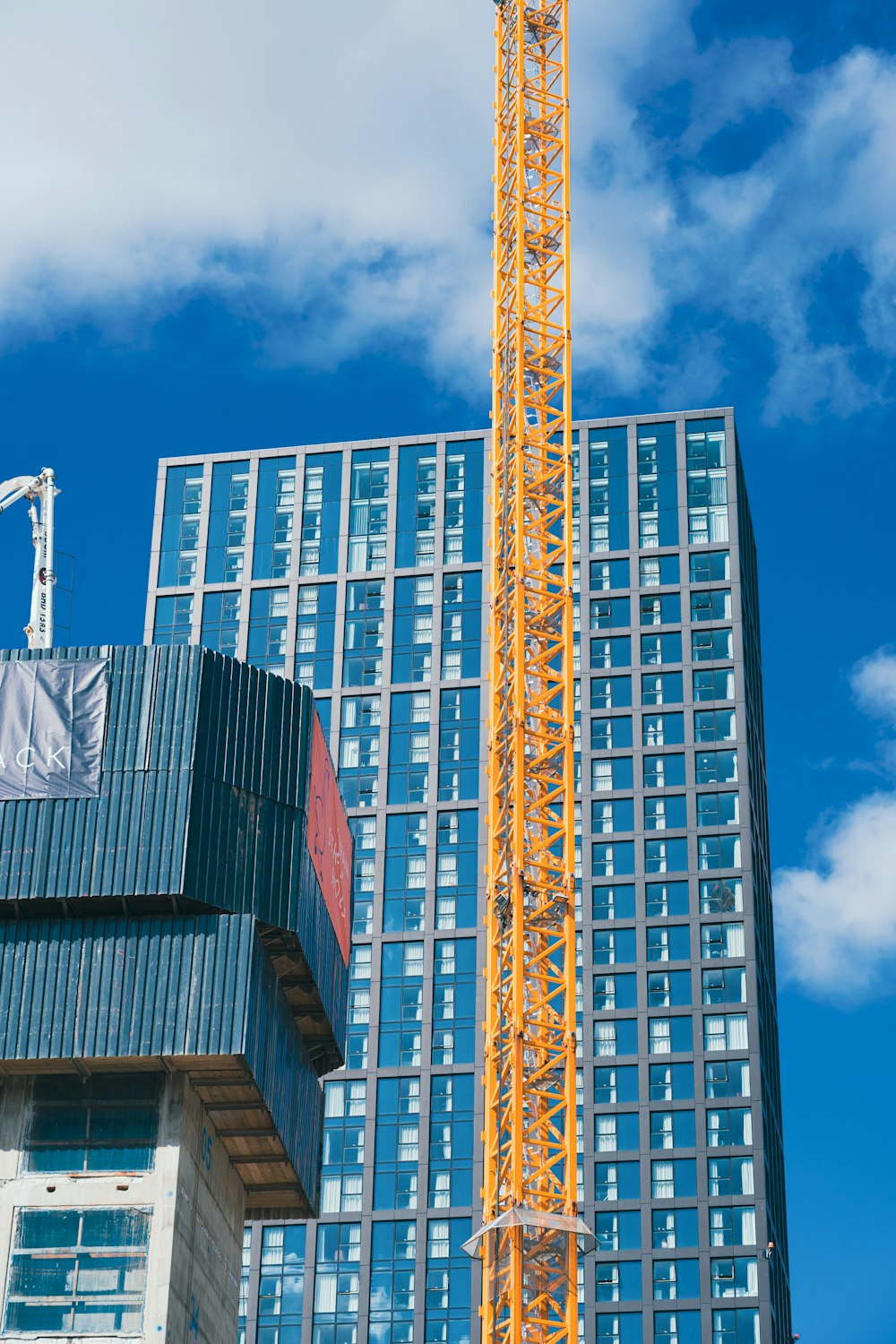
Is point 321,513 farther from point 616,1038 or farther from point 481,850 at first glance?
point 616,1038

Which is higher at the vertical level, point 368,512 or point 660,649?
point 368,512

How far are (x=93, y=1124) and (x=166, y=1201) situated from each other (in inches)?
179

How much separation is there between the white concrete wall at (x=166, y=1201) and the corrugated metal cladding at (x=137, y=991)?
8.04ft

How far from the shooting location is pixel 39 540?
125 meters

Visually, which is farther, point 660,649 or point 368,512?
point 368,512

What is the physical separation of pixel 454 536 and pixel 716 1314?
59705 millimetres

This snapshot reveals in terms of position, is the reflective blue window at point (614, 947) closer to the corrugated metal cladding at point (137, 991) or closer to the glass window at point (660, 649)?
the glass window at point (660, 649)

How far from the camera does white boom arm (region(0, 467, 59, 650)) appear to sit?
120812mm

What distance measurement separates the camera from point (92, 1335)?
3487 inches

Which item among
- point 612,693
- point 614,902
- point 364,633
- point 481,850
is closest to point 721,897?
point 614,902

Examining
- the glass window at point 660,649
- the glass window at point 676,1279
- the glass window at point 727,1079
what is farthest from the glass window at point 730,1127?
the glass window at point 660,649

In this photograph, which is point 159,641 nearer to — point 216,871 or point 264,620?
point 264,620

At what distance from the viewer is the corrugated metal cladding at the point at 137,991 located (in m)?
92.6

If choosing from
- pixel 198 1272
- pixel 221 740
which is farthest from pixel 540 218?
pixel 198 1272
